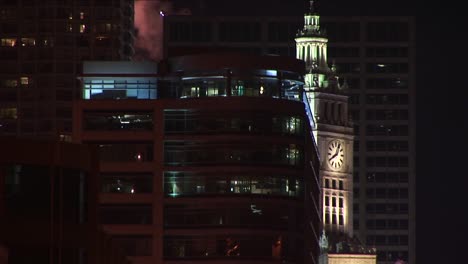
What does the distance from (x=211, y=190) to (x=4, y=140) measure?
10289 centimetres

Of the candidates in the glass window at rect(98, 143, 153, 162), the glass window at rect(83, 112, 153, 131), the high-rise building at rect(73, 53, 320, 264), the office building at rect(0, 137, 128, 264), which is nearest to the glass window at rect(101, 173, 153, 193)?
the high-rise building at rect(73, 53, 320, 264)

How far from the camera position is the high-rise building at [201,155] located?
7530 inches

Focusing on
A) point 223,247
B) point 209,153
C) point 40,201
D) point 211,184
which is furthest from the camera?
point 209,153

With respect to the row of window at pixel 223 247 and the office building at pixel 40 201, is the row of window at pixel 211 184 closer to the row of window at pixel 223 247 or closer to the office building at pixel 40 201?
the row of window at pixel 223 247

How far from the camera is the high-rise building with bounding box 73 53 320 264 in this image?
627 ft

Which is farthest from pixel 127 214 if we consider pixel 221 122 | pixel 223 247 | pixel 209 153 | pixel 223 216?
pixel 221 122

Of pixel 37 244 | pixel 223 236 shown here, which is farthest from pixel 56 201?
pixel 223 236

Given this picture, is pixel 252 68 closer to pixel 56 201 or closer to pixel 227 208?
pixel 227 208

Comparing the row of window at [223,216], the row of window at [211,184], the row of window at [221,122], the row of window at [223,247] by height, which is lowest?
the row of window at [223,247]

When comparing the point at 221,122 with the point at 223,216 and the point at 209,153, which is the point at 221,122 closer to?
the point at 209,153

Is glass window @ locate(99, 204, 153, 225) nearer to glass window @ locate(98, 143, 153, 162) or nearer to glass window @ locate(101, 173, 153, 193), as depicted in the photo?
glass window @ locate(101, 173, 153, 193)

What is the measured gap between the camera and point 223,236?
628 ft

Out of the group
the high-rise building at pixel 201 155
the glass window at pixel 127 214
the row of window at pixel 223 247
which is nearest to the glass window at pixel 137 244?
the high-rise building at pixel 201 155

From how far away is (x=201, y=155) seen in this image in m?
194
